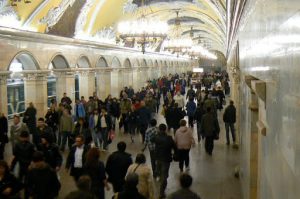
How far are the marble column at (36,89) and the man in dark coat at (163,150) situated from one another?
25.3 ft

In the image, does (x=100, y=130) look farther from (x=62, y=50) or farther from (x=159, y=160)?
(x=62, y=50)

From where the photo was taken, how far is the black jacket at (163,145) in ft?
22.3

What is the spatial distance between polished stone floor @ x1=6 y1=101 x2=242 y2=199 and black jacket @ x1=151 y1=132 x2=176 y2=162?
2.66ft

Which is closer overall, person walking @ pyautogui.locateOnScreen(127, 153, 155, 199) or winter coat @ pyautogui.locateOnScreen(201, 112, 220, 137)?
person walking @ pyautogui.locateOnScreen(127, 153, 155, 199)

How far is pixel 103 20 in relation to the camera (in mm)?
18766

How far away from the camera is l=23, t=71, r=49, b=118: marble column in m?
13.5

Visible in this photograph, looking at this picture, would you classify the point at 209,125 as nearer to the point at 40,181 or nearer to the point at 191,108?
the point at 191,108

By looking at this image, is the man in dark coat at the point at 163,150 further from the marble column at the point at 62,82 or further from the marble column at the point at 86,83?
the marble column at the point at 86,83

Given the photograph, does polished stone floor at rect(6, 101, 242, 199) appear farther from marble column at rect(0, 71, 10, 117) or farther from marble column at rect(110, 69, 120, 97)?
marble column at rect(110, 69, 120, 97)

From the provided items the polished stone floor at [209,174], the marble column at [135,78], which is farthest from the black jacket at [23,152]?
the marble column at [135,78]

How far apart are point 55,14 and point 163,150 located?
30.1ft

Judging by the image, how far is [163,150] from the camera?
269 inches

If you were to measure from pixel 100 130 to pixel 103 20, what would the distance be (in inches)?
373

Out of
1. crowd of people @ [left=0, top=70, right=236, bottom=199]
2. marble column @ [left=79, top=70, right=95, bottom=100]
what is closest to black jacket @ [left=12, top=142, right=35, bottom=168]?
crowd of people @ [left=0, top=70, right=236, bottom=199]
